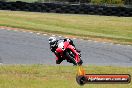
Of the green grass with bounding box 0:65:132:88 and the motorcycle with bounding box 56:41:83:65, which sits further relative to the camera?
the green grass with bounding box 0:65:132:88

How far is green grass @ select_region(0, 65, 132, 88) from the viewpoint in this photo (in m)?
8.52

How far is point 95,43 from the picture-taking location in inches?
892

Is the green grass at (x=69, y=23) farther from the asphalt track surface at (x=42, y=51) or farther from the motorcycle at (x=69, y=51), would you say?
the motorcycle at (x=69, y=51)

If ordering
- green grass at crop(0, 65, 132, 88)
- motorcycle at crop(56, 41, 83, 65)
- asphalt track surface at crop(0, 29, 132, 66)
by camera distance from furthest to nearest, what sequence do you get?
asphalt track surface at crop(0, 29, 132, 66), green grass at crop(0, 65, 132, 88), motorcycle at crop(56, 41, 83, 65)

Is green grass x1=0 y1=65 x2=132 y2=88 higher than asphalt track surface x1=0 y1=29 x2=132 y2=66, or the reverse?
green grass x1=0 y1=65 x2=132 y2=88

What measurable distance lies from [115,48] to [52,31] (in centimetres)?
785

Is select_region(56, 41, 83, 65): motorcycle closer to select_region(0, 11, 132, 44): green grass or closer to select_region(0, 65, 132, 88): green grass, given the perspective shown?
select_region(0, 65, 132, 88): green grass

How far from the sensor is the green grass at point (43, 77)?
8.52 m

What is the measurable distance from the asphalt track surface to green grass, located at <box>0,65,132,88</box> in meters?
3.01

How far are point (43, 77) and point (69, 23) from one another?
25889 mm

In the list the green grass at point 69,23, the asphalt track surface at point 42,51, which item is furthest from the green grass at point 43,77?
the green grass at point 69,23

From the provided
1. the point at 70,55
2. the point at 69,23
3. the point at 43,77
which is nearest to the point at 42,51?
the point at 43,77

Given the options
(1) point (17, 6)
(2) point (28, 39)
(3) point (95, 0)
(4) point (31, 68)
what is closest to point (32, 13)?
(1) point (17, 6)

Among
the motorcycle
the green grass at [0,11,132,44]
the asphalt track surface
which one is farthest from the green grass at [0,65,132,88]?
the green grass at [0,11,132,44]
